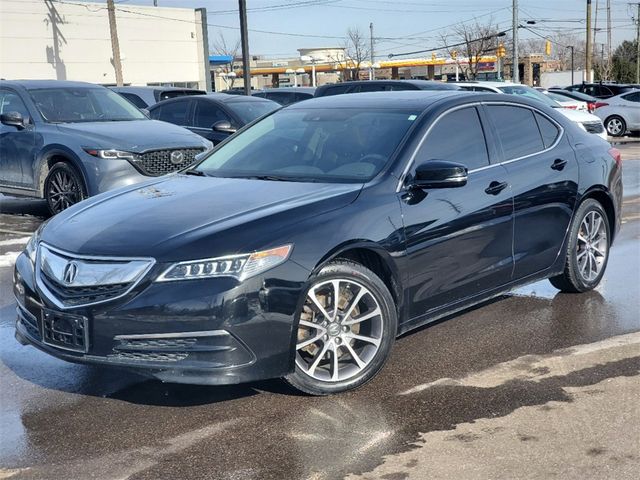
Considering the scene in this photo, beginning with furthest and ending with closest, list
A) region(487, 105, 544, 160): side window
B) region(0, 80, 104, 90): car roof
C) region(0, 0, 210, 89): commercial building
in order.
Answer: region(0, 0, 210, 89): commercial building < region(0, 80, 104, 90): car roof < region(487, 105, 544, 160): side window

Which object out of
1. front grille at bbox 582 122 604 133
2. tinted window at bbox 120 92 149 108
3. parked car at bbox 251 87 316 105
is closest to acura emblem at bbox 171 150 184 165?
tinted window at bbox 120 92 149 108

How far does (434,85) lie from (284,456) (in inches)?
511

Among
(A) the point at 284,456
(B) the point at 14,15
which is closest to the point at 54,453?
(A) the point at 284,456

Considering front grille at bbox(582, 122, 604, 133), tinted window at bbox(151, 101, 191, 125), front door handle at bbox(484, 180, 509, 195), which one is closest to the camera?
front door handle at bbox(484, 180, 509, 195)

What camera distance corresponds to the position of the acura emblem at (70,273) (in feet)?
13.7

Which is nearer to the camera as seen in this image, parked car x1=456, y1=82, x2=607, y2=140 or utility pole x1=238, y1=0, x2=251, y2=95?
parked car x1=456, y1=82, x2=607, y2=140

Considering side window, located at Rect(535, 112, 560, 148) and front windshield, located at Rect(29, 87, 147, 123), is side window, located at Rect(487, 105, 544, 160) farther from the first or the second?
front windshield, located at Rect(29, 87, 147, 123)

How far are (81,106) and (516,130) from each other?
6.83 m

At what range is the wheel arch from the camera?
9.80m

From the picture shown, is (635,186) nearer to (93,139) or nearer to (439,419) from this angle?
(93,139)

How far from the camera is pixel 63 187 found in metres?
10.1

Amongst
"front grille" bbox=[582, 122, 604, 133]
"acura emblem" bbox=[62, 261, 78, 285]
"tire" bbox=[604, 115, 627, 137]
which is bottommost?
"acura emblem" bbox=[62, 261, 78, 285]

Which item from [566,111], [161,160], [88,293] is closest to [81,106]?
[161,160]

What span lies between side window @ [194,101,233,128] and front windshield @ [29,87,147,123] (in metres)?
2.23
